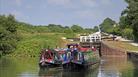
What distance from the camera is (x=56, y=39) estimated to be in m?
121

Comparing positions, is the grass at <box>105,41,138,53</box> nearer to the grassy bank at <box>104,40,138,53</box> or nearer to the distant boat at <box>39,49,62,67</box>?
the grassy bank at <box>104,40,138,53</box>

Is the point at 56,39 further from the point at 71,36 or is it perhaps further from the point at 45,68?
the point at 45,68

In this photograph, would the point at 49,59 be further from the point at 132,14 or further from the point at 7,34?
the point at 132,14

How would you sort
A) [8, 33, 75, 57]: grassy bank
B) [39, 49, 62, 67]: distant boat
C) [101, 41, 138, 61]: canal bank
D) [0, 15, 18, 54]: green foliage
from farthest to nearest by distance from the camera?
[101, 41, 138, 61]: canal bank
[8, 33, 75, 57]: grassy bank
[0, 15, 18, 54]: green foliage
[39, 49, 62, 67]: distant boat

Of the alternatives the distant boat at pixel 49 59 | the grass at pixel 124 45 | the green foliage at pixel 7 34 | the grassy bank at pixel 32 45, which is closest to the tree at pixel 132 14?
the grass at pixel 124 45

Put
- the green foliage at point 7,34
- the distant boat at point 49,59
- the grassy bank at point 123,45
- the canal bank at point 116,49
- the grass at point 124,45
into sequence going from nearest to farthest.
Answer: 1. the distant boat at point 49,59
2. the green foliage at point 7,34
3. the canal bank at point 116,49
4. the grass at point 124,45
5. the grassy bank at point 123,45

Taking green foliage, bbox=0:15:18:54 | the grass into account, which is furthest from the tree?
green foliage, bbox=0:15:18:54

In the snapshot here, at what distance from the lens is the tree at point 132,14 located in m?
121

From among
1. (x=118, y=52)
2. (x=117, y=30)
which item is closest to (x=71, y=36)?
(x=118, y=52)

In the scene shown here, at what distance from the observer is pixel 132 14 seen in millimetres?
122500

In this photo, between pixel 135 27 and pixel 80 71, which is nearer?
pixel 80 71

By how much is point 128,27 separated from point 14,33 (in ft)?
118

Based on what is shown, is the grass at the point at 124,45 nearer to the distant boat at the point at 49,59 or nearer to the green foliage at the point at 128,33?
the green foliage at the point at 128,33

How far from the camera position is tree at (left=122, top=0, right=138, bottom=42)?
Result: 120812 millimetres
